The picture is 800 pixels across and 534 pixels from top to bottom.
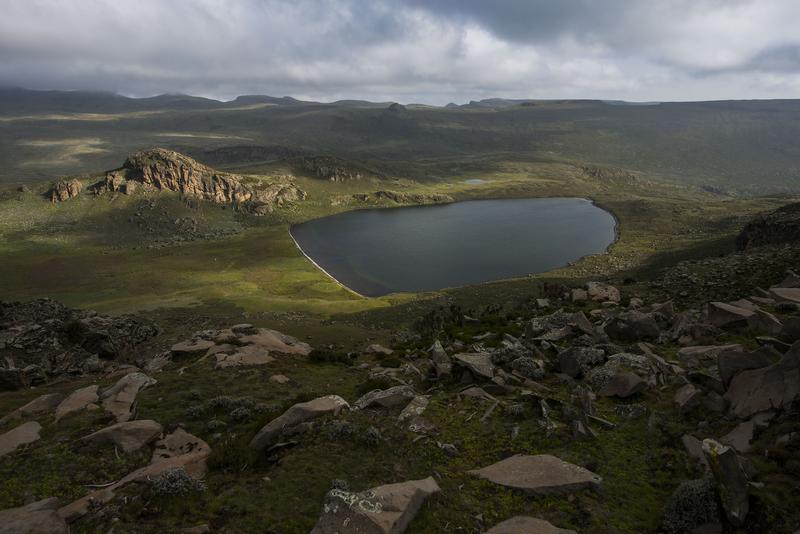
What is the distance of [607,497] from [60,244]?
189m

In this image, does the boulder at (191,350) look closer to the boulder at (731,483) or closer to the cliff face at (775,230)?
the boulder at (731,483)

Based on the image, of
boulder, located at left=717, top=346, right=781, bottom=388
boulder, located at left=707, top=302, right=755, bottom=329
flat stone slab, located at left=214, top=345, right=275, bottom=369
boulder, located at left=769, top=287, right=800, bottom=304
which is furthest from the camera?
flat stone slab, located at left=214, top=345, right=275, bottom=369

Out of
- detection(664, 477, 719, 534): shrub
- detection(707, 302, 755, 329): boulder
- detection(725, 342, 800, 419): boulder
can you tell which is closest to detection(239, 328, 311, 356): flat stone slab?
detection(664, 477, 719, 534): shrub

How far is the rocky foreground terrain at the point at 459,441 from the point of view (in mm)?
11203

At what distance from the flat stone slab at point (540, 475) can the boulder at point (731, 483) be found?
3.13 m

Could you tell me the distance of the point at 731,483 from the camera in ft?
32.8

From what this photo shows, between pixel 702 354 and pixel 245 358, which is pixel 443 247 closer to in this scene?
pixel 245 358

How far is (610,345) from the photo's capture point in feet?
74.6

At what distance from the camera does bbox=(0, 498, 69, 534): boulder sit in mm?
10766

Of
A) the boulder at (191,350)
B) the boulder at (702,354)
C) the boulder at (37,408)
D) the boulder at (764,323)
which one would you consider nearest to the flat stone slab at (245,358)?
the boulder at (191,350)

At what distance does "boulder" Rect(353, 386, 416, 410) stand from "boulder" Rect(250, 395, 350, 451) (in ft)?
2.79

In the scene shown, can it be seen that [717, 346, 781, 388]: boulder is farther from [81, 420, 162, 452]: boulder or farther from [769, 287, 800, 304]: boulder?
[81, 420, 162, 452]: boulder

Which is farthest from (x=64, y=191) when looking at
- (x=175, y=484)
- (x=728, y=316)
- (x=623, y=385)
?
(x=728, y=316)

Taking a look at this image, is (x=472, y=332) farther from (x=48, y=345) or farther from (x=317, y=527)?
(x=48, y=345)
